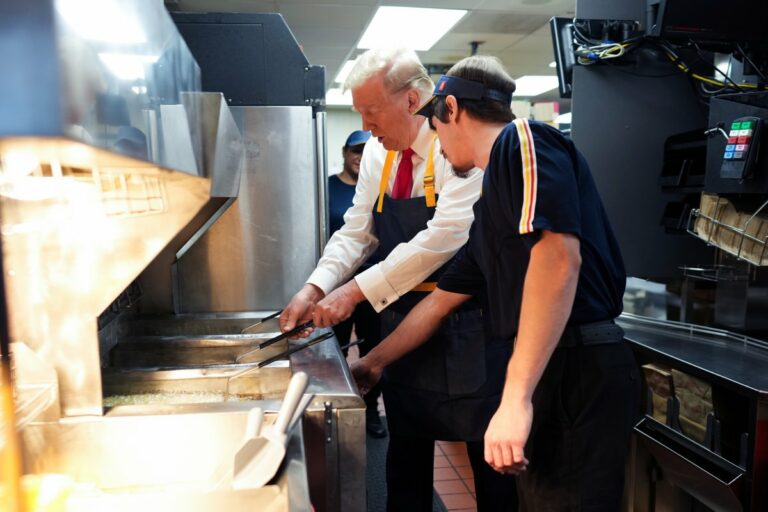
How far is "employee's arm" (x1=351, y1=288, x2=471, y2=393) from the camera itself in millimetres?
1615

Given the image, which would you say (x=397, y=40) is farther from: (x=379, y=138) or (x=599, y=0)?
(x=379, y=138)

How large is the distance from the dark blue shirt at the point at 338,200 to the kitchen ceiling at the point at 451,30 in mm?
1907

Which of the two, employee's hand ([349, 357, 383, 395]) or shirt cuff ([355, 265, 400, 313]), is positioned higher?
shirt cuff ([355, 265, 400, 313])

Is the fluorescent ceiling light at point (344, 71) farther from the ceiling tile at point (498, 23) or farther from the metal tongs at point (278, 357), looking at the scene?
the metal tongs at point (278, 357)

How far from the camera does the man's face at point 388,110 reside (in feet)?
5.90

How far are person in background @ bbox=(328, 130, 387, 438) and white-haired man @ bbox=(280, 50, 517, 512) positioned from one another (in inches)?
59.4

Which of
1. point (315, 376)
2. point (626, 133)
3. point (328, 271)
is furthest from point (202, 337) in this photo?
point (626, 133)

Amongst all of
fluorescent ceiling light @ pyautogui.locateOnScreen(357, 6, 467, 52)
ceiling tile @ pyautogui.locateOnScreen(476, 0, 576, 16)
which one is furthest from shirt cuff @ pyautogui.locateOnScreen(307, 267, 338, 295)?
ceiling tile @ pyautogui.locateOnScreen(476, 0, 576, 16)

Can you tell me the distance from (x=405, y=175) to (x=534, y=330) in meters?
0.86

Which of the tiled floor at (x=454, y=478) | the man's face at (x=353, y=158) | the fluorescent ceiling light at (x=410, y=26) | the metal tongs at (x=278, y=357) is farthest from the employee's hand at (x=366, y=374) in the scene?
the fluorescent ceiling light at (x=410, y=26)

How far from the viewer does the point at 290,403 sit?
3.31ft

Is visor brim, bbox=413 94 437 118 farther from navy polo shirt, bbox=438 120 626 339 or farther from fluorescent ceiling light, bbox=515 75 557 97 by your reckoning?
Answer: fluorescent ceiling light, bbox=515 75 557 97

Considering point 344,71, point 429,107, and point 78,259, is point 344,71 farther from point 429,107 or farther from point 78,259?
point 78,259

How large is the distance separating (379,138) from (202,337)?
0.81m
